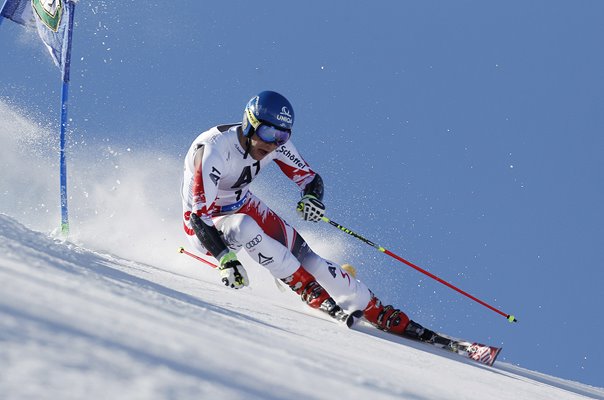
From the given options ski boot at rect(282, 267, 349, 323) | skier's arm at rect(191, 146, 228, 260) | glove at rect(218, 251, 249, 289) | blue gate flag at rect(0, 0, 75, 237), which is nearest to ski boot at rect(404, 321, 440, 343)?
ski boot at rect(282, 267, 349, 323)

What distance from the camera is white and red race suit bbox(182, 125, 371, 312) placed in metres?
4.73

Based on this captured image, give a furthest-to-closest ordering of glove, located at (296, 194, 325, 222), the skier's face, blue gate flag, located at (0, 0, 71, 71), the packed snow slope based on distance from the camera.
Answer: blue gate flag, located at (0, 0, 71, 71)
glove, located at (296, 194, 325, 222)
the skier's face
the packed snow slope

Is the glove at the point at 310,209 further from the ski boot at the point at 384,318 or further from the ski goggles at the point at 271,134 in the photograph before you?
the ski boot at the point at 384,318

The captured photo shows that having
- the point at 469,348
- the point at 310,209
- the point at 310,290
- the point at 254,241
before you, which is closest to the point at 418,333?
the point at 469,348

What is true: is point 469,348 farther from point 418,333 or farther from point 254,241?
point 254,241

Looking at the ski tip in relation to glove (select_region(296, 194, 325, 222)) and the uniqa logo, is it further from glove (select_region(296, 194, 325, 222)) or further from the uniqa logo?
the uniqa logo

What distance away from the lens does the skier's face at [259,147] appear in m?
5.06

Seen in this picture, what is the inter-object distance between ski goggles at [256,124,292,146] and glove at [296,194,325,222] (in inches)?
28.6

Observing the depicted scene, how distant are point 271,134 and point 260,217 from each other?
2.94 feet

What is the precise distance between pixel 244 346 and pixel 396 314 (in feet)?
12.7

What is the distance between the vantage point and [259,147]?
5109 mm

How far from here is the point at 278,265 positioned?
479cm

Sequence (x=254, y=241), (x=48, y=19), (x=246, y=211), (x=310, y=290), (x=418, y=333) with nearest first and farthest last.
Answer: (x=254, y=241) < (x=310, y=290) < (x=418, y=333) < (x=246, y=211) < (x=48, y=19)

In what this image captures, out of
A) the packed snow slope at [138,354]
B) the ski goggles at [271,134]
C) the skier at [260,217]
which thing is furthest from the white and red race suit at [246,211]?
the packed snow slope at [138,354]
